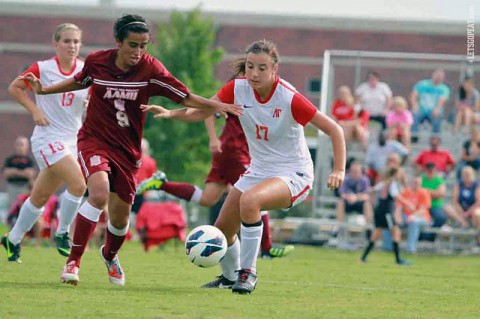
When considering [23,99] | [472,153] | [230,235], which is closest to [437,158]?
[472,153]

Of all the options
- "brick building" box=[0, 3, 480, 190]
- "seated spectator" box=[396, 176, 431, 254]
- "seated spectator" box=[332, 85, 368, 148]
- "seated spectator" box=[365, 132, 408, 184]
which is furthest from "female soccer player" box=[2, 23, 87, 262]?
"brick building" box=[0, 3, 480, 190]

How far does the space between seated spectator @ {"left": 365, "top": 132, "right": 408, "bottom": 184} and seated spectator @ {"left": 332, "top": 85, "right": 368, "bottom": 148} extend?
0.40 metres

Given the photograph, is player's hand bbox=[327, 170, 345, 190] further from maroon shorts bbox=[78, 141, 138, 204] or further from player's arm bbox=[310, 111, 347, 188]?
maroon shorts bbox=[78, 141, 138, 204]

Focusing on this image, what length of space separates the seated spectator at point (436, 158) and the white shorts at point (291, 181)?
458 inches

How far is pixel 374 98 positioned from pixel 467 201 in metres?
2.69

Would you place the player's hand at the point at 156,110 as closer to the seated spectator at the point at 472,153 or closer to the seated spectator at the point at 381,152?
the seated spectator at the point at 381,152

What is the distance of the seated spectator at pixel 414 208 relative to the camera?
19.4m

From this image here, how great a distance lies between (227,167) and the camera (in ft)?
43.4

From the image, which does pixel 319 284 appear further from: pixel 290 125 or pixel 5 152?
pixel 5 152

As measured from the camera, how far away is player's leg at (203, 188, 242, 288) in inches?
371

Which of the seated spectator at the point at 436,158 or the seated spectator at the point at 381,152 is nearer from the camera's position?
the seated spectator at the point at 381,152

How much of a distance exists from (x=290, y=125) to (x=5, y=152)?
46582 millimetres

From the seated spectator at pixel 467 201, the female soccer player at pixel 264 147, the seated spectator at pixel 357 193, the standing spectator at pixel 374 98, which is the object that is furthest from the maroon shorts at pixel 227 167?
the standing spectator at pixel 374 98

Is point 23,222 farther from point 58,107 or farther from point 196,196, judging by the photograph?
point 196,196
